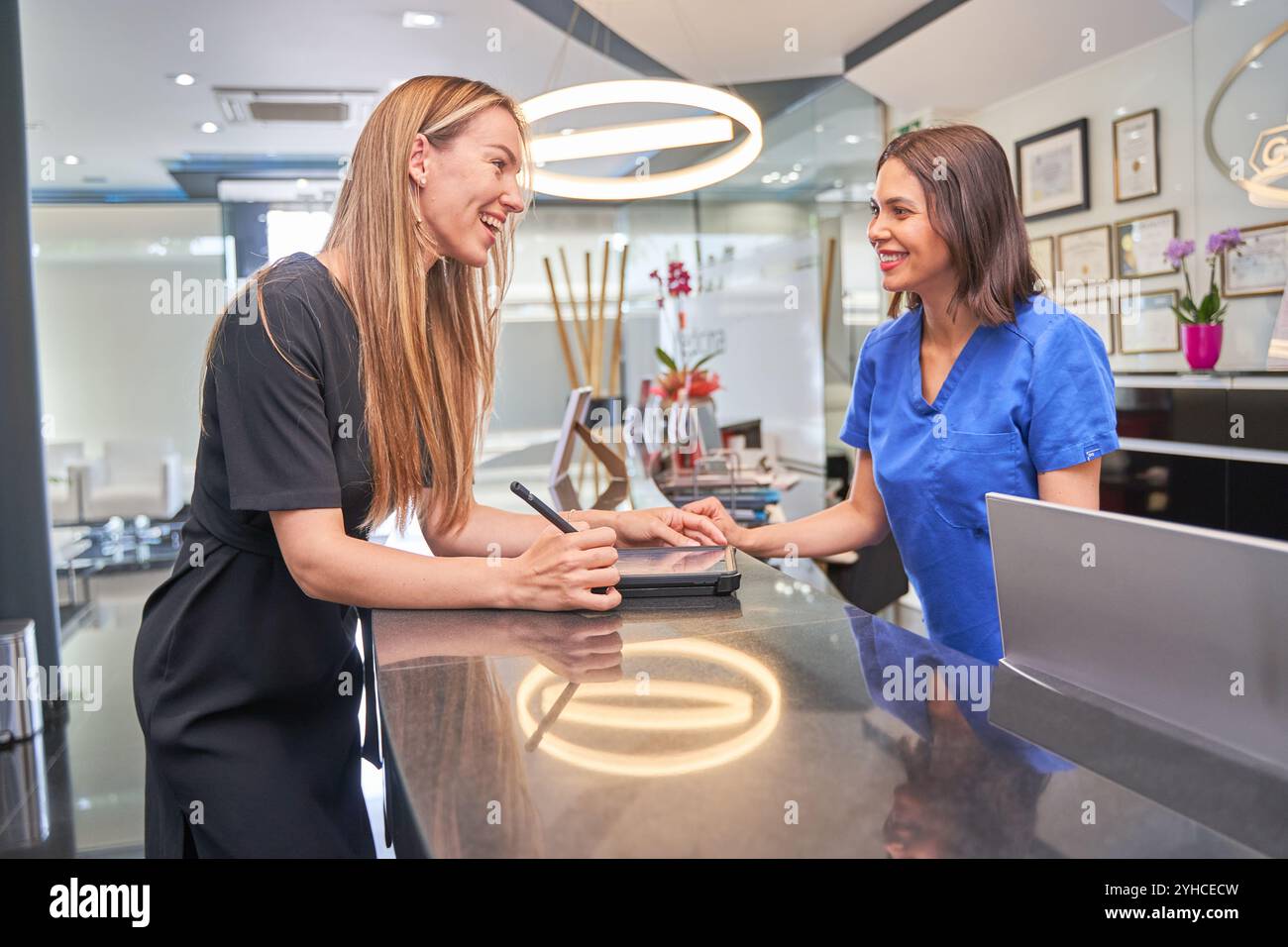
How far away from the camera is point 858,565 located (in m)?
4.39

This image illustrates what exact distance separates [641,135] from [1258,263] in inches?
102

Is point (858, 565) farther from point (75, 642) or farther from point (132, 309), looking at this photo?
point (132, 309)

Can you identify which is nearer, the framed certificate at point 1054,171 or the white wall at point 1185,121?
the white wall at point 1185,121

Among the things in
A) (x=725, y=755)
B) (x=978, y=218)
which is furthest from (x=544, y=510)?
(x=978, y=218)

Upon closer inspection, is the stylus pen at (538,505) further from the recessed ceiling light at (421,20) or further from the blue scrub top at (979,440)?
the recessed ceiling light at (421,20)

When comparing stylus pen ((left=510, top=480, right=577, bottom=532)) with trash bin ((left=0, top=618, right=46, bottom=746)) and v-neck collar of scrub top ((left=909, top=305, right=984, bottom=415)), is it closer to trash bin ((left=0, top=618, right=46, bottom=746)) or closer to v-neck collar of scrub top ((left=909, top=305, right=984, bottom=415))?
v-neck collar of scrub top ((left=909, top=305, right=984, bottom=415))

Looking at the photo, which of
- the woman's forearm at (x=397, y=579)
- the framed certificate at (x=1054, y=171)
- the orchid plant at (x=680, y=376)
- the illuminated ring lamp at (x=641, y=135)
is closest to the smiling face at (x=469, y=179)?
the woman's forearm at (x=397, y=579)

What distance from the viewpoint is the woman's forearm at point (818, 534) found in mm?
1991

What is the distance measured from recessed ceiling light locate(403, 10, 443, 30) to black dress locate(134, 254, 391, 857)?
4.73 m

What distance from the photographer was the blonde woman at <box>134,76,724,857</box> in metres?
1.26

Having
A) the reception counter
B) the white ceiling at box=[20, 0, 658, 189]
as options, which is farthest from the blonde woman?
the white ceiling at box=[20, 0, 658, 189]

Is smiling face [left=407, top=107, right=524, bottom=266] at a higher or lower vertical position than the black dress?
higher
